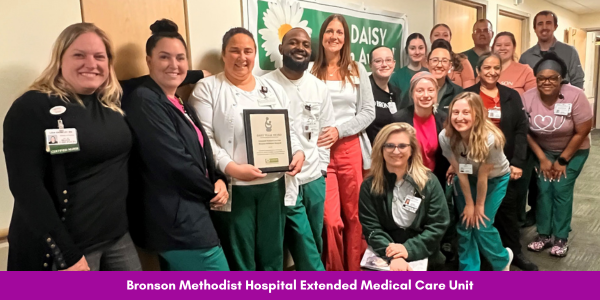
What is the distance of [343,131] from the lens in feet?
7.59

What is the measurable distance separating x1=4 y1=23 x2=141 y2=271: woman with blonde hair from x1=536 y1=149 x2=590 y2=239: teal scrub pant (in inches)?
112

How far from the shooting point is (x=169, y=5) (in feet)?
6.22

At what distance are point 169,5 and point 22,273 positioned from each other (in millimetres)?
1248

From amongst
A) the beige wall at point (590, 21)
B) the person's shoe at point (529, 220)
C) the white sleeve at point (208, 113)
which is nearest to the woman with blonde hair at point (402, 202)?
the white sleeve at point (208, 113)

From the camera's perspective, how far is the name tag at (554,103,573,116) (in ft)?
9.00

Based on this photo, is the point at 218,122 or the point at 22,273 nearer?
the point at 22,273

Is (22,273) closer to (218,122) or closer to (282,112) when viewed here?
(218,122)

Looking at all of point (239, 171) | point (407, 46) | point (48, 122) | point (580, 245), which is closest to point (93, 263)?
point (48, 122)

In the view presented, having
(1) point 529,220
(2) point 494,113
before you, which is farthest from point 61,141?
(1) point 529,220

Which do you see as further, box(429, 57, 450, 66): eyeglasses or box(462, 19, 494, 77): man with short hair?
box(462, 19, 494, 77): man with short hair

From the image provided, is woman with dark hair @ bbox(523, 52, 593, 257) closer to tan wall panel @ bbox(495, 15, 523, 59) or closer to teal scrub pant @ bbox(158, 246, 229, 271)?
tan wall panel @ bbox(495, 15, 523, 59)

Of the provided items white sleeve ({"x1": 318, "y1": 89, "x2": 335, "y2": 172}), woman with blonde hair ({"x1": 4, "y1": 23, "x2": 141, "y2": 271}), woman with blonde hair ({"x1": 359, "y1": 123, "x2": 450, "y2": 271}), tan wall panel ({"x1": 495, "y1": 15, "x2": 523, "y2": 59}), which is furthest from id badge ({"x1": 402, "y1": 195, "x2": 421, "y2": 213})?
tan wall panel ({"x1": 495, "y1": 15, "x2": 523, "y2": 59})

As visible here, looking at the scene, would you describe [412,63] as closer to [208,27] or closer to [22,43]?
[208,27]

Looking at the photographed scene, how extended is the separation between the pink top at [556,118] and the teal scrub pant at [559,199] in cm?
9
